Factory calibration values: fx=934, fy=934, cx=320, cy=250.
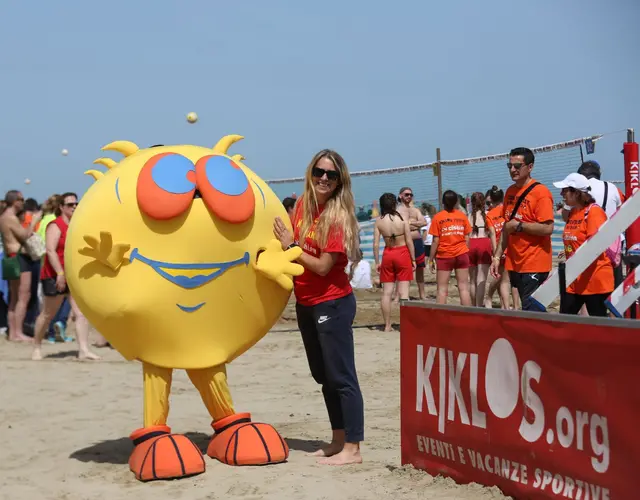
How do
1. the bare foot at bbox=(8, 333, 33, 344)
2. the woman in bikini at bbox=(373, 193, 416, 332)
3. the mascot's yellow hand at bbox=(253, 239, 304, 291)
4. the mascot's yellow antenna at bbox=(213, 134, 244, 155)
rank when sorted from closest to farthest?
the mascot's yellow hand at bbox=(253, 239, 304, 291) < the mascot's yellow antenna at bbox=(213, 134, 244, 155) < the woman in bikini at bbox=(373, 193, 416, 332) < the bare foot at bbox=(8, 333, 33, 344)

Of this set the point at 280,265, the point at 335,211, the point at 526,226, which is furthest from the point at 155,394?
the point at 526,226

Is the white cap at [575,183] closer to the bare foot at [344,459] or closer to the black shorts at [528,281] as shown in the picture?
the black shorts at [528,281]

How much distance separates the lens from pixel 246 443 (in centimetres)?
538

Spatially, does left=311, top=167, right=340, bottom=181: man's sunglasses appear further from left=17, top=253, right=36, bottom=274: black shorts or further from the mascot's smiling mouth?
left=17, top=253, right=36, bottom=274: black shorts

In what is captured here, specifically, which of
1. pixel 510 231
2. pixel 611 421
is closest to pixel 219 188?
pixel 611 421

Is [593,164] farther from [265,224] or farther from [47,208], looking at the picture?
[47,208]

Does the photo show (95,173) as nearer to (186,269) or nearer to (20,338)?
(186,269)

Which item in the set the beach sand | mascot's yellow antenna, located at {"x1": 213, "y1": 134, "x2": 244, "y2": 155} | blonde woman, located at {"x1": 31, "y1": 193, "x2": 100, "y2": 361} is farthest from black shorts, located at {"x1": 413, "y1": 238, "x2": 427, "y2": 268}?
mascot's yellow antenna, located at {"x1": 213, "y1": 134, "x2": 244, "y2": 155}

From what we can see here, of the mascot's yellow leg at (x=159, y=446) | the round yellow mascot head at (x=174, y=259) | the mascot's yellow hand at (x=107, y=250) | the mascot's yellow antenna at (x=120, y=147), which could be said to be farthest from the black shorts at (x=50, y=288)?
the mascot's yellow hand at (x=107, y=250)

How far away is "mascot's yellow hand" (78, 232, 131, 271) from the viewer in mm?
4973

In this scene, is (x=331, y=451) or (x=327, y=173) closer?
(x=327, y=173)

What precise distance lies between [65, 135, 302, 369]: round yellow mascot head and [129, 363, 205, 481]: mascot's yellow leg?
0.49ft

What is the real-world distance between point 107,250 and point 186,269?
431mm

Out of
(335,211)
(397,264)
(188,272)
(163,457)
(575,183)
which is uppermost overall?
(575,183)
